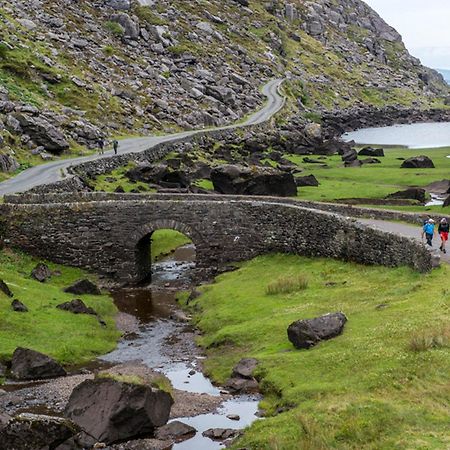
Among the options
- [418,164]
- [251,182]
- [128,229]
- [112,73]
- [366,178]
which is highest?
[112,73]

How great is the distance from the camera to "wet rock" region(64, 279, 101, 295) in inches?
1881

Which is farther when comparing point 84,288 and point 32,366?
point 84,288

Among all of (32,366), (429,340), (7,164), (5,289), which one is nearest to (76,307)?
(5,289)

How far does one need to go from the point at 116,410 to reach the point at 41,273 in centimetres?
2582

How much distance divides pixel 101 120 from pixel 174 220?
2142 inches

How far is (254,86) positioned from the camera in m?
175

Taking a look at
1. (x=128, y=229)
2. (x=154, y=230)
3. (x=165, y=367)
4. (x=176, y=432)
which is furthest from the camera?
(x=154, y=230)

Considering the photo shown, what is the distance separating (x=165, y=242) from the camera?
6656 cm

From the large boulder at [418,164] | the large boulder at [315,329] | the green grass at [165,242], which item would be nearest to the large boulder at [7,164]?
the green grass at [165,242]

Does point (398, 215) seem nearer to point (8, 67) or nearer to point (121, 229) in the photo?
point (121, 229)

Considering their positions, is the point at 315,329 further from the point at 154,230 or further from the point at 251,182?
the point at 251,182

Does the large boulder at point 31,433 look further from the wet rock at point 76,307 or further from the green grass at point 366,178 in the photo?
the green grass at point 366,178

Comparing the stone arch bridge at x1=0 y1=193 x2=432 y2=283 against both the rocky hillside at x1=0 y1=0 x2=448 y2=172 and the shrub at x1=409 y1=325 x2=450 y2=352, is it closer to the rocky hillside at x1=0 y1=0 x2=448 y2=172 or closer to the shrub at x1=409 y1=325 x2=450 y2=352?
the rocky hillside at x1=0 y1=0 x2=448 y2=172

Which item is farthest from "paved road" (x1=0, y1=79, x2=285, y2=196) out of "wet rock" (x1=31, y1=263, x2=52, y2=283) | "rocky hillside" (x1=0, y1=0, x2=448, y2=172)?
"wet rock" (x1=31, y1=263, x2=52, y2=283)
